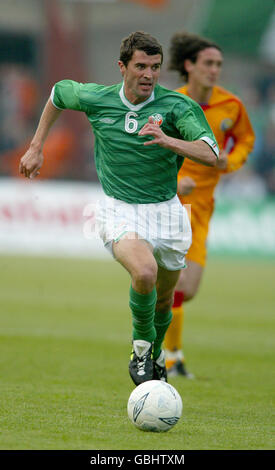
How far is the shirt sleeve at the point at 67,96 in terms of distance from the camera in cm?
635

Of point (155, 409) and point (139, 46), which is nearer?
point (155, 409)

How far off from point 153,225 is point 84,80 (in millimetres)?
22389

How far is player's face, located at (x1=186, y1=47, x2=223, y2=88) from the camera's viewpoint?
818 cm

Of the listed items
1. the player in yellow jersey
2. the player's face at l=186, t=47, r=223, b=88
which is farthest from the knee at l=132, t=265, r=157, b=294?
the player's face at l=186, t=47, r=223, b=88

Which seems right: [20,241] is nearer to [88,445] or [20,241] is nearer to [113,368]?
[113,368]

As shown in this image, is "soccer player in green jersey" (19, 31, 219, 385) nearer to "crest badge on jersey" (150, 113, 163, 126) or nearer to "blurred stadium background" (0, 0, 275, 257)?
"crest badge on jersey" (150, 113, 163, 126)

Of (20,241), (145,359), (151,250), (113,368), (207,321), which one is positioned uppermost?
(151,250)

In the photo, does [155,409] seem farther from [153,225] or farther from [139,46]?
[139,46]

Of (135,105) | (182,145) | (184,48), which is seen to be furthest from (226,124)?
(182,145)

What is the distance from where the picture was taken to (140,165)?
625cm

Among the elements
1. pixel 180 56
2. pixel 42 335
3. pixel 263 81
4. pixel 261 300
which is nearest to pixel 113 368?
pixel 42 335

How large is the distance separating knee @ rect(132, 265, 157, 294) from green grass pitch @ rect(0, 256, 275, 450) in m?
0.81

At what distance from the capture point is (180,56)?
847 centimetres
